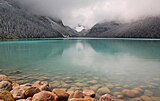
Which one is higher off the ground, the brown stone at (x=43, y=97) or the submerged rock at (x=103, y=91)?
the brown stone at (x=43, y=97)

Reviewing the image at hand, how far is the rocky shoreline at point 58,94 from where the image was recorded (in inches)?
448

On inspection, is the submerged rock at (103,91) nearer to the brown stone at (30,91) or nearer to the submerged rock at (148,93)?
the submerged rock at (148,93)

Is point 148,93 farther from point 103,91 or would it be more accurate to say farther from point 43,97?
point 43,97

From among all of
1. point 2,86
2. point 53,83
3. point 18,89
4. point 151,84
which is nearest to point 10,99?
point 18,89

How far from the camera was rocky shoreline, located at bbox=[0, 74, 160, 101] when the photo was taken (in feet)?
37.3

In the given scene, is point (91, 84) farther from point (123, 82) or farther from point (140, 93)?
point (140, 93)

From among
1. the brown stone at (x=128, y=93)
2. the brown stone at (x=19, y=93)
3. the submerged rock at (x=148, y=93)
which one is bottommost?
the submerged rock at (x=148, y=93)

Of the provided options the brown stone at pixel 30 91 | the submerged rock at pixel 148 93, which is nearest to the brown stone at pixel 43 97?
the brown stone at pixel 30 91

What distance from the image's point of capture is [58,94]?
1312 cm

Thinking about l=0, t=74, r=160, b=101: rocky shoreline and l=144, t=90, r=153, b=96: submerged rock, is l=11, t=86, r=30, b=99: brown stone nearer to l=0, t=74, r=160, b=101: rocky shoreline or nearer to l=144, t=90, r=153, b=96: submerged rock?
l=0, t=74, r=160, b=101: rocky shoreline

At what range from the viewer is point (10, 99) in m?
11.1

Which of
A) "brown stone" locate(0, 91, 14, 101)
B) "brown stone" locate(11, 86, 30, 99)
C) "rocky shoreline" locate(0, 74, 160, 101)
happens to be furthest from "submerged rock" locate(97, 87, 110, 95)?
"brown stone" locate(0, 91, 14, 101)

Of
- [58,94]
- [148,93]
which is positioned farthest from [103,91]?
[58,94]

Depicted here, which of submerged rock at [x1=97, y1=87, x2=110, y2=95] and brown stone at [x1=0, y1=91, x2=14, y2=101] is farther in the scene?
submerged rock at [x1=97, y1=87, x2=110, y2=95]
